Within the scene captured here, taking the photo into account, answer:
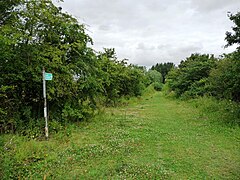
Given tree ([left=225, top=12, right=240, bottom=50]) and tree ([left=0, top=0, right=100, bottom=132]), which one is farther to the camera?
tree ([left=225, top=12, right=240, bottom=50])

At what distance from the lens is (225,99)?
428 inches

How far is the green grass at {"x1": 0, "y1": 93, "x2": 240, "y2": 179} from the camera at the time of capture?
3.65 metres

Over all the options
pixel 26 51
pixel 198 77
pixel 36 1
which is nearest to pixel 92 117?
pixel 26 51

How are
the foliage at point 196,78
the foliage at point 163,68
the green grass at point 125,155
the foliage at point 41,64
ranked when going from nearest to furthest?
the green grass at point 125,155, the foliage at point 41,64, the foliage at point 196,78, the foliage at point 163,68

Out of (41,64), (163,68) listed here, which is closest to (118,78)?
(41,64)

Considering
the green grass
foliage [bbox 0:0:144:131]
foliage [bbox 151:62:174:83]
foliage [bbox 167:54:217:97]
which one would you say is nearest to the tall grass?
the green grass

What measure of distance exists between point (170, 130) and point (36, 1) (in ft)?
17.9

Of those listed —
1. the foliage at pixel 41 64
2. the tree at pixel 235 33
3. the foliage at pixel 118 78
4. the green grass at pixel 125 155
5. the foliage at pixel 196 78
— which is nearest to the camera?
the green grass at pixel 125 155

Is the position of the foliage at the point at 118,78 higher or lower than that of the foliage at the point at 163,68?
lower

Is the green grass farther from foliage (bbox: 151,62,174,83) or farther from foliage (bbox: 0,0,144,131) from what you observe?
foliage (bbox: 151,62,174,83)

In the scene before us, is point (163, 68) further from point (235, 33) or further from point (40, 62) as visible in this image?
point (40, 62)

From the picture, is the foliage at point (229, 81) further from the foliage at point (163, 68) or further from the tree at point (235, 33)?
the foliage at point (163, 68)

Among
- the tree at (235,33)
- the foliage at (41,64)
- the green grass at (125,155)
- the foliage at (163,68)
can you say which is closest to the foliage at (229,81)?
the tree at (235,33)

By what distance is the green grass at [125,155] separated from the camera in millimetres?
3646
